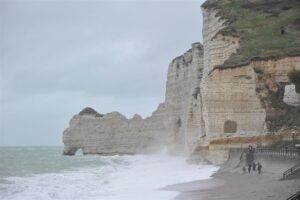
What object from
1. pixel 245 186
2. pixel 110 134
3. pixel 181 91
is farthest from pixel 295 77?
pixel 110 134

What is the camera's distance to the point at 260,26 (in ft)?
156

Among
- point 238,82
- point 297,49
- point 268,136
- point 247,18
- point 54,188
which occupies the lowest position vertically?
point 54,188

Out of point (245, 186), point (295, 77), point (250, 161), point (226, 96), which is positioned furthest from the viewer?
point (226, 96)

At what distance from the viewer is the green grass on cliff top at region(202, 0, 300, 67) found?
136ft

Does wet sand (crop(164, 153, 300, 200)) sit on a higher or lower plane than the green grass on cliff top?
lower

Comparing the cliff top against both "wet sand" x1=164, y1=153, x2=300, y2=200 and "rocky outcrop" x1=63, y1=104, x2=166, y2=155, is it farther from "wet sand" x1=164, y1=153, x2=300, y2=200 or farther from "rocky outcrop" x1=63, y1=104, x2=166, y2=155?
"wet sand" x1=164, y1=153, x2=300, y2=200

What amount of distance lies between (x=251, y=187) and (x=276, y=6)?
3559 centimetres

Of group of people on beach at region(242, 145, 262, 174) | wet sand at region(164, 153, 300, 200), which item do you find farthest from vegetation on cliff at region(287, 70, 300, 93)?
wet sand at region(164, 153, 300, 200)

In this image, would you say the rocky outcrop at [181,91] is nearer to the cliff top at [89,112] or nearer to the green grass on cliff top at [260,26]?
the green grass on cliff top at [260,26]

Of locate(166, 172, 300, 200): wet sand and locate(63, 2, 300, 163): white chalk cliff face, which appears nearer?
locate(166, 172, 300, 200): wet sand

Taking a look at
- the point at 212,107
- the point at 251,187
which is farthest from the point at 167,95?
the point at 251,187

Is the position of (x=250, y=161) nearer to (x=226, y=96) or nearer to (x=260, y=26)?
(x=226, y=96)

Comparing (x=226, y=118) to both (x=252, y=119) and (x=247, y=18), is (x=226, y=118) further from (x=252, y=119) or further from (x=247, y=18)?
(x=247, y=18)

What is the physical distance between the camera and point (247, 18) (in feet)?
163
